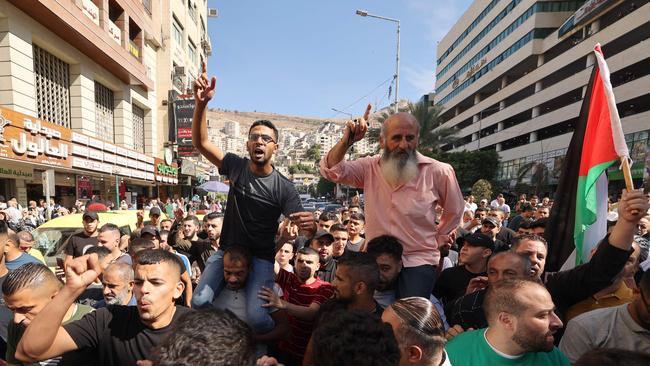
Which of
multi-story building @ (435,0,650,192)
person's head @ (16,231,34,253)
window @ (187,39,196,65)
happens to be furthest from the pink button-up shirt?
window @ (187,39,196,65)

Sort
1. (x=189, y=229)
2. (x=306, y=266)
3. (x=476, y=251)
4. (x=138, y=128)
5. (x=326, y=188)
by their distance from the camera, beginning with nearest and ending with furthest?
(x=306, y=266)
(x=476, y=251)
(x=189, y=229)
(x=138, y=128)
(x=326, y=188)

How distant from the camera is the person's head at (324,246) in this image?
13.9 ft

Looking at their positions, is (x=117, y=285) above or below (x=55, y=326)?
below

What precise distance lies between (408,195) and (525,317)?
47.4 inches

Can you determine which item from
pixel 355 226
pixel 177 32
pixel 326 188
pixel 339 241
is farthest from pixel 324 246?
pixel 326 188

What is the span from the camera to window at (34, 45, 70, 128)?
12.6 meters

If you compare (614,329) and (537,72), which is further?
(537,72)

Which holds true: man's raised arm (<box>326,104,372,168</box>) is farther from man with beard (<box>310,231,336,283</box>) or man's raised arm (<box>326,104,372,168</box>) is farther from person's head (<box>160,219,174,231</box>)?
person's head (<box>160,219,174,231</box>)

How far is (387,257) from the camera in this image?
2.56 metres

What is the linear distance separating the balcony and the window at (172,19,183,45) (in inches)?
350

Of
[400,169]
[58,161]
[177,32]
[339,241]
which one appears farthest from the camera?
[177,32]

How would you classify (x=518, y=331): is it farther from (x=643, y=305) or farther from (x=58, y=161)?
(x=58, y=161)

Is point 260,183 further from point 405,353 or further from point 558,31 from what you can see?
point 558,31

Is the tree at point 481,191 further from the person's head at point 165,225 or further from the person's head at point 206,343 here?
the person's head at point 206,343
